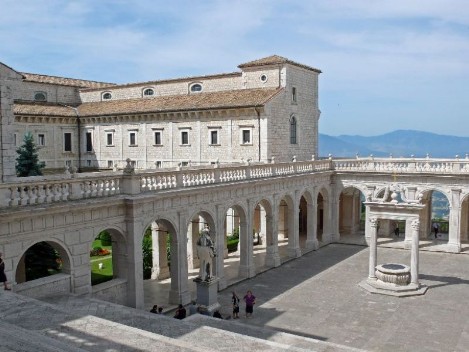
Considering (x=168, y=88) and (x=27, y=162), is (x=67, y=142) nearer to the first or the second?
(x=168, y=88)

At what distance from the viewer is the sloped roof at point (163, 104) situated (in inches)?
1475

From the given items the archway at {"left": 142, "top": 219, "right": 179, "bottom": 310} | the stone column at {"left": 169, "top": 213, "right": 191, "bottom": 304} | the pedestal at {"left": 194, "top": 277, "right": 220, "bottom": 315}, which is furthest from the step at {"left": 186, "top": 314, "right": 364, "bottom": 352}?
the archway at {"left": 142, "top": 219, "right": 179, "bottom": 310}

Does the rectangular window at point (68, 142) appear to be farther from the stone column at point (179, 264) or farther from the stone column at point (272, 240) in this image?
the stone column at point (179, 264)

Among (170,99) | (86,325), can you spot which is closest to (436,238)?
(170,99)

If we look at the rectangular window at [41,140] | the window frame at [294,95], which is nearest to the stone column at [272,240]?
the window frame at [294,95]

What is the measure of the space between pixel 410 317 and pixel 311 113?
24.0 m

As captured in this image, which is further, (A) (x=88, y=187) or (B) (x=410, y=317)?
(B) (x=410, y=317)

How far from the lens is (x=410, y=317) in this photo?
21812mm

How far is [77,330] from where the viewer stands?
12305 millimetres

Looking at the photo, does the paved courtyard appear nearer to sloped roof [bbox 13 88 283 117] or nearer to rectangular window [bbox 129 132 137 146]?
sloped roof [bbox 13 88 283 117]

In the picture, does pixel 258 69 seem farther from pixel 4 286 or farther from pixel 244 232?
pixel 4 286

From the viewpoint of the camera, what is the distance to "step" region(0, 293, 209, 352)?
1109 cm

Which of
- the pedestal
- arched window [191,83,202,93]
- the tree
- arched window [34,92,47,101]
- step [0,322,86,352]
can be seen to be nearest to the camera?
step [0,322,86,352]

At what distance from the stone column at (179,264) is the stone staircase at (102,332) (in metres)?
6.63
